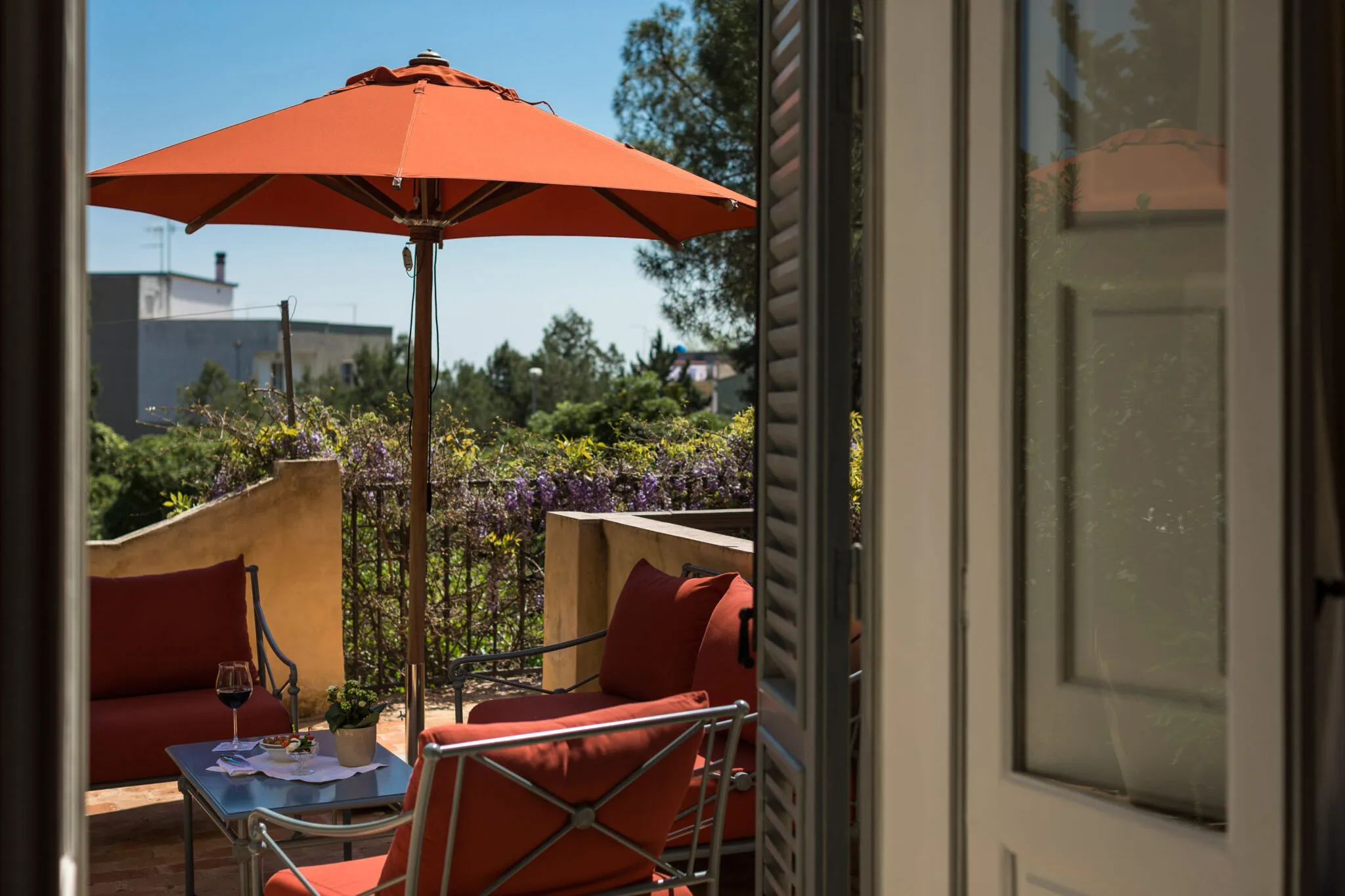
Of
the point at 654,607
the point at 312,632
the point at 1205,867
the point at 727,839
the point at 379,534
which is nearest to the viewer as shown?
the point at 1205,867

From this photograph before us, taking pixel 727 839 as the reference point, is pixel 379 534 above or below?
above

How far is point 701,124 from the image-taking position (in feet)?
47.9

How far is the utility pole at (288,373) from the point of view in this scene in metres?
6.80

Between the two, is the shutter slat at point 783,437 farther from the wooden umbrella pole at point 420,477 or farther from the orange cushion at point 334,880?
the wooden umbrella pole at point 420,477

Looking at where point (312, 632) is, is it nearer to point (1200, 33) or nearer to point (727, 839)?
point (727, 839)

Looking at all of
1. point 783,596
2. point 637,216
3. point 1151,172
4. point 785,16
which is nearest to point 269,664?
point 637,216

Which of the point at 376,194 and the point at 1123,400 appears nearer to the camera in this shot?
the point at 1123,400

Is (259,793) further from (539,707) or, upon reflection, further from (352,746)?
(539,707)

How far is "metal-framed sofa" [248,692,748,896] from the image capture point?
2.06m

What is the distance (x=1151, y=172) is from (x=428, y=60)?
2935 mm

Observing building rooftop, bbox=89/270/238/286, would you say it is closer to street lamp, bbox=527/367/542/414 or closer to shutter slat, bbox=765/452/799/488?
street lamp, bbox=527/367/542/414

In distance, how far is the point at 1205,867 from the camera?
4.80 ft

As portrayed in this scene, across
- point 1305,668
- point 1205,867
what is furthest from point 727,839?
point 1305,668

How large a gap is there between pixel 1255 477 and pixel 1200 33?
0.60 m
